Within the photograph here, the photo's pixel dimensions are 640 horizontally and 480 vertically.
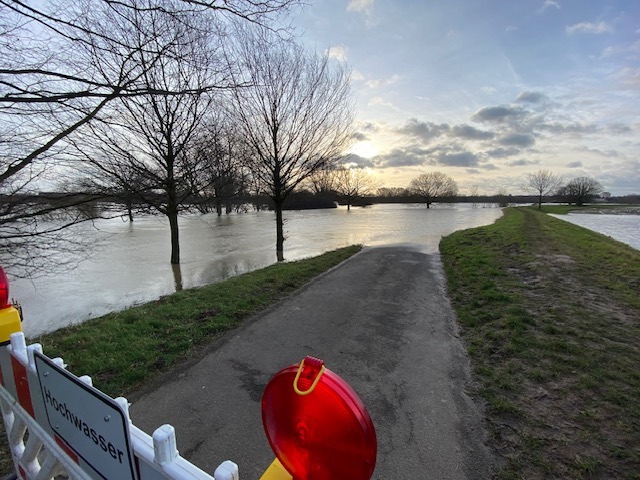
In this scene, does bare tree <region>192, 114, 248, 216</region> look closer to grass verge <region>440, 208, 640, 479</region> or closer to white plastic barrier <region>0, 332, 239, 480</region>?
grass verge <region>440, 208, 640, 479</region>

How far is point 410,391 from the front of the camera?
3.50 m

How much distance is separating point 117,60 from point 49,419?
3669 mm

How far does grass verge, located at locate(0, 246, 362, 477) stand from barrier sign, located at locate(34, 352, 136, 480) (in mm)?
1691

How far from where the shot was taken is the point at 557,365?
3.91 metres

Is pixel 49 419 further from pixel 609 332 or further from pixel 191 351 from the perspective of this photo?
pixel 609 332

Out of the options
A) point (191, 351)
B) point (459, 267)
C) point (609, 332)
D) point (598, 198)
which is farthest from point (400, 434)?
point (598, 198)

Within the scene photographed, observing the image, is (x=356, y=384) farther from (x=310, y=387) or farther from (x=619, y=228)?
(x=619, y=228)

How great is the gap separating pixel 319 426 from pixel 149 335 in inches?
182

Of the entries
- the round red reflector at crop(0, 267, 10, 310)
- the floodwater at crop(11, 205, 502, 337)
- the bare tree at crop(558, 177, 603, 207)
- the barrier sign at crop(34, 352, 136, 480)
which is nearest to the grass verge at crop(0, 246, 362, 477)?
the round red reflector at crop(0, 267, 10, 310)

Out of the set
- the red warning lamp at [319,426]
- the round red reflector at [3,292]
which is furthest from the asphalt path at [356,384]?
the red warning lamp at [319,426]

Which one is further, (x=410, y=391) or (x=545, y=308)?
(x=545, y=308)

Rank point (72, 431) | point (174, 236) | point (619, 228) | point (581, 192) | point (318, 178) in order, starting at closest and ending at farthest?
1. point (72, 431)
2. point (174, 236)
3. point (318, 178)
4. point (619, 228)
5. point (581, 192)

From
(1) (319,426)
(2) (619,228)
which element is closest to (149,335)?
(1) (319,426)

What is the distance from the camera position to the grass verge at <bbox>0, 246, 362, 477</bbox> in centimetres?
371
